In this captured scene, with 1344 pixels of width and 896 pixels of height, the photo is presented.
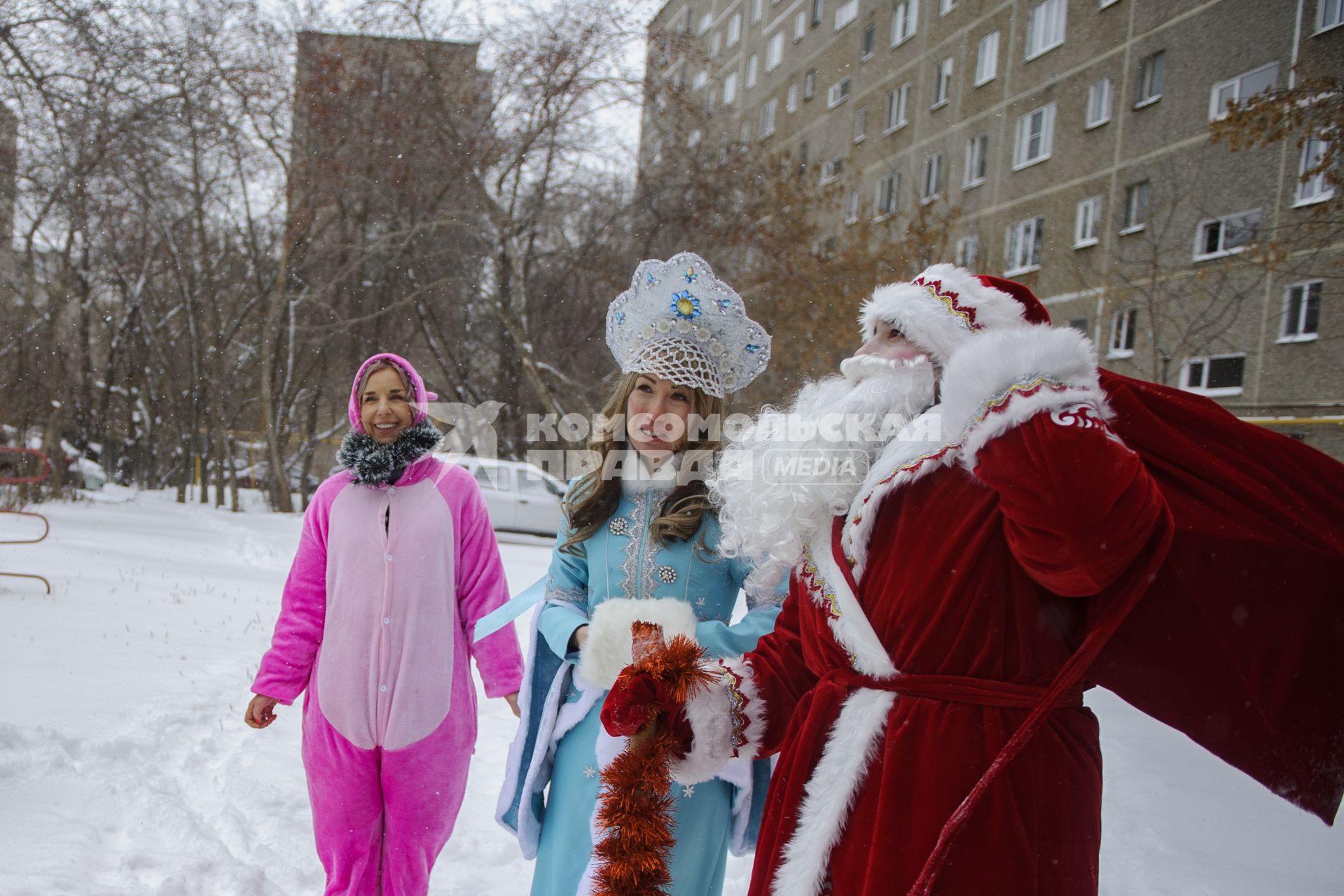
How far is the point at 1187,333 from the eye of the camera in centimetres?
689

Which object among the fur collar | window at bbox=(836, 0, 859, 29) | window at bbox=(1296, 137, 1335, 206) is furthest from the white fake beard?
window at bbox=(836, 0, 859, 29)

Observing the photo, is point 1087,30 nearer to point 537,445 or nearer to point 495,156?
point 495,156

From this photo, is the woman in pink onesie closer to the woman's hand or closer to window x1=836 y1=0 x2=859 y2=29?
the woman's hand

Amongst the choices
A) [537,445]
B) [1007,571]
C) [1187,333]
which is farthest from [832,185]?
[1007,571]

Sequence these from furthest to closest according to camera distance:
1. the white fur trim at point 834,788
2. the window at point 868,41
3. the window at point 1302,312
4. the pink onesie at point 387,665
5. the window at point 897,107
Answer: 1. the window at point 868,41
2. the window at point 897,107
3. the window at point 1302,312
4. the pink onesie at point 387,665
5. the white fur trim at point 834,788

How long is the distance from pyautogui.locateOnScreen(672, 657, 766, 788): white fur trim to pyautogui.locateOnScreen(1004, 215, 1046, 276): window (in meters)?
11.0

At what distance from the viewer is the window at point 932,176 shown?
12578 mm

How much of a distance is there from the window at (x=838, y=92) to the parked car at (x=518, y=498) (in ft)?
28.3

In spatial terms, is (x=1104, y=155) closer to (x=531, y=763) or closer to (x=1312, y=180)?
(x=1312, y=180)

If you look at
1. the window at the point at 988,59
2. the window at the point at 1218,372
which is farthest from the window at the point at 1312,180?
the window at the point at 988,59

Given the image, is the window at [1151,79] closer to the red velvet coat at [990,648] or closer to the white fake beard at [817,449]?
the white fake beard at [817,449]

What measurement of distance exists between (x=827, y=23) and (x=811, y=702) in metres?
17.2

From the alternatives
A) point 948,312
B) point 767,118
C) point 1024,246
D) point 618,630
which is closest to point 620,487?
point 618,630

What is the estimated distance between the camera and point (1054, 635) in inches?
56.7
